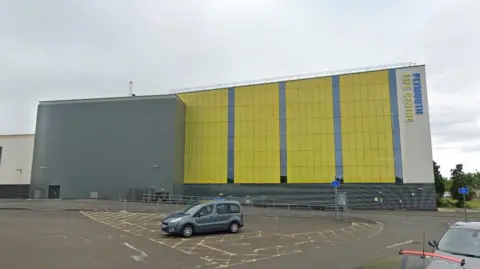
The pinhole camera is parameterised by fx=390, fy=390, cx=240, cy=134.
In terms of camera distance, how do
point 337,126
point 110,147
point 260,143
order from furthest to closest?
1. point 260,143
2. point 110,147
3. point 337,126

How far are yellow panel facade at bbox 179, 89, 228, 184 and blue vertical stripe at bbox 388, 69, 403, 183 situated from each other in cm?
1929

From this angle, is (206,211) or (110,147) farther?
(110,147)

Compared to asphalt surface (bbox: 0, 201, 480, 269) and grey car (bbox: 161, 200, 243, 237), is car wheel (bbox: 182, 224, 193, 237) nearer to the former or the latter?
grey car (bbox: 161, 200, 243, 237)

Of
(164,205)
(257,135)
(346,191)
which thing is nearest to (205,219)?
(164,205)

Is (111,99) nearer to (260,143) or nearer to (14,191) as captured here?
(14,191)

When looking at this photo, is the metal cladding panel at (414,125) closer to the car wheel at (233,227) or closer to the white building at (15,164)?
the car wheel at (233,227)

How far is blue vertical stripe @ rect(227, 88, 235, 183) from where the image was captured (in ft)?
153

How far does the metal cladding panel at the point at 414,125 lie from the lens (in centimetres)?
4228

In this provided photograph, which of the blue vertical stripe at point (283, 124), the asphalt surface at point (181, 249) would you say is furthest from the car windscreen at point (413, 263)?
the blue vertical stripe at point (283, 124)

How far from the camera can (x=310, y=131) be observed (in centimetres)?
4578

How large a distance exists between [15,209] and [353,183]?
3322 centimetres

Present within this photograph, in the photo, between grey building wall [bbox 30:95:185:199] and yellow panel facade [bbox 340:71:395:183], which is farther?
grey building wall [bbox 30:95:185:199]

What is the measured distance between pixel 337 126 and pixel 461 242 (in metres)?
39.6

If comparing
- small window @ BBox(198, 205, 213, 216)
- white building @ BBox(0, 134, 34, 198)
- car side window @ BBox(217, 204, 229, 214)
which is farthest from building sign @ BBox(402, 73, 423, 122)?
white building @ BBox(0, 134, 34, 198)
